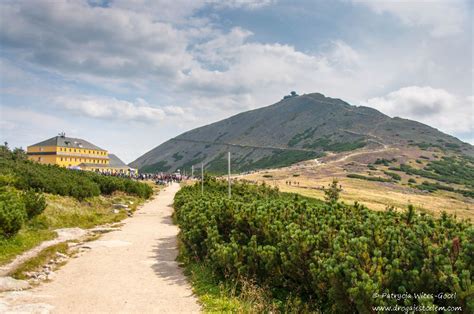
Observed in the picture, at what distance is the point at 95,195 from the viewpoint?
3609 centimetres

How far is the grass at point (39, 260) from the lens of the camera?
1382 cm

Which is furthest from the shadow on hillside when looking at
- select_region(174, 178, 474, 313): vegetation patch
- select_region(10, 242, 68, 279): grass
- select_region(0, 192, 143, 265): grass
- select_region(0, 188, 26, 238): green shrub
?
select_region(0, 188, 26, 238): green shrub

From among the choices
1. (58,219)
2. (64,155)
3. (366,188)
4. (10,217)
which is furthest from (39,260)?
(64,155)

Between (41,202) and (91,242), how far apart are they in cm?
430

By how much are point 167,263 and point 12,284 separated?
6.27m

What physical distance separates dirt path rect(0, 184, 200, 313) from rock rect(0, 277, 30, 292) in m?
0.41

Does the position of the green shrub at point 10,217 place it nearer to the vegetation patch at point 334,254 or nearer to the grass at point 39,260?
the grass at point 39,260

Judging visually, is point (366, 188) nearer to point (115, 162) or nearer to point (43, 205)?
point (43, 205)

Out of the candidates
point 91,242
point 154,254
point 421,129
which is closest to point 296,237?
point 154,254

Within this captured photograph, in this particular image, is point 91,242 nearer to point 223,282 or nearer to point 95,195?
point 223,282

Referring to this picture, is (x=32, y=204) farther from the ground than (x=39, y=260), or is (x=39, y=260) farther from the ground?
(x=32, y=204)

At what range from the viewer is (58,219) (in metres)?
24.4

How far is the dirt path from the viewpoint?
429 inches

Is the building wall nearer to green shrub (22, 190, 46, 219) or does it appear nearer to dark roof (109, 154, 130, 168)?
dark roof (109, 154, 130, 168)
